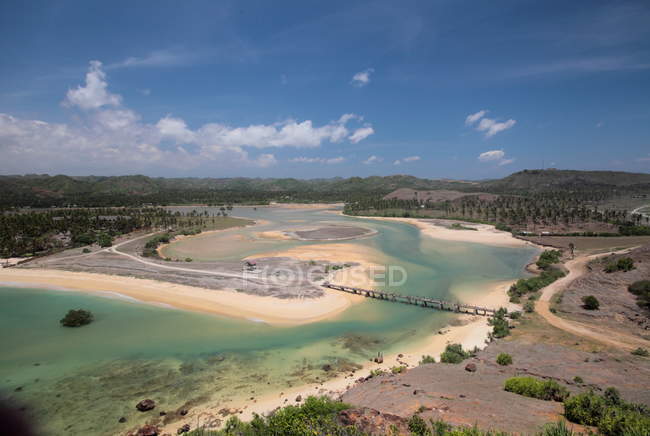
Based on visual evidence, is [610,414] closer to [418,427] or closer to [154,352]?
[418,427]

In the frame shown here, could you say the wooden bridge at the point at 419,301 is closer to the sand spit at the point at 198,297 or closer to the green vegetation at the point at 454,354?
the sand spit at the point at 198,297

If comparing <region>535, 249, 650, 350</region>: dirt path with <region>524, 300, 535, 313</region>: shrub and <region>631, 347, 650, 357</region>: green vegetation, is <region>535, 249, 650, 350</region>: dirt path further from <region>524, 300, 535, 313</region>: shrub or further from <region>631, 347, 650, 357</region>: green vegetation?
<region>631, 347, 650, 357</region>: green vegetation

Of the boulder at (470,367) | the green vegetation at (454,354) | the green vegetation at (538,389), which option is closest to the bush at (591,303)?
the green vegetation at (454,354)

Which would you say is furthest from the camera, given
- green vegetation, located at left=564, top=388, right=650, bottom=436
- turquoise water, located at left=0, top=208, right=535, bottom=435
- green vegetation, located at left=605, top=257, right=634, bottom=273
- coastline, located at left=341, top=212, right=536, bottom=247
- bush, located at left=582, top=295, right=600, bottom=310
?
coastline, located at left=341, top=212, right=536, bottom=247

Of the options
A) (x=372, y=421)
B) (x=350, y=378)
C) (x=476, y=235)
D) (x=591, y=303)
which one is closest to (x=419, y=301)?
(x=591, y=303)

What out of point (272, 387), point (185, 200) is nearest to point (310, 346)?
→ point (272, 387)

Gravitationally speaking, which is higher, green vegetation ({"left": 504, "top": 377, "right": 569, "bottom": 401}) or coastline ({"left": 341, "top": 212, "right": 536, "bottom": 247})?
coastline ({"left": 341, "top": 212, "right": 536, "bottom": 247})

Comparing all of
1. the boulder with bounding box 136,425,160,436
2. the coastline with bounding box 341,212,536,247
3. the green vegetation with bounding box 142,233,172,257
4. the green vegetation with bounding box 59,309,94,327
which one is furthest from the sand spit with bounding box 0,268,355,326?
the coastline with bounding box 341,212,536,247
